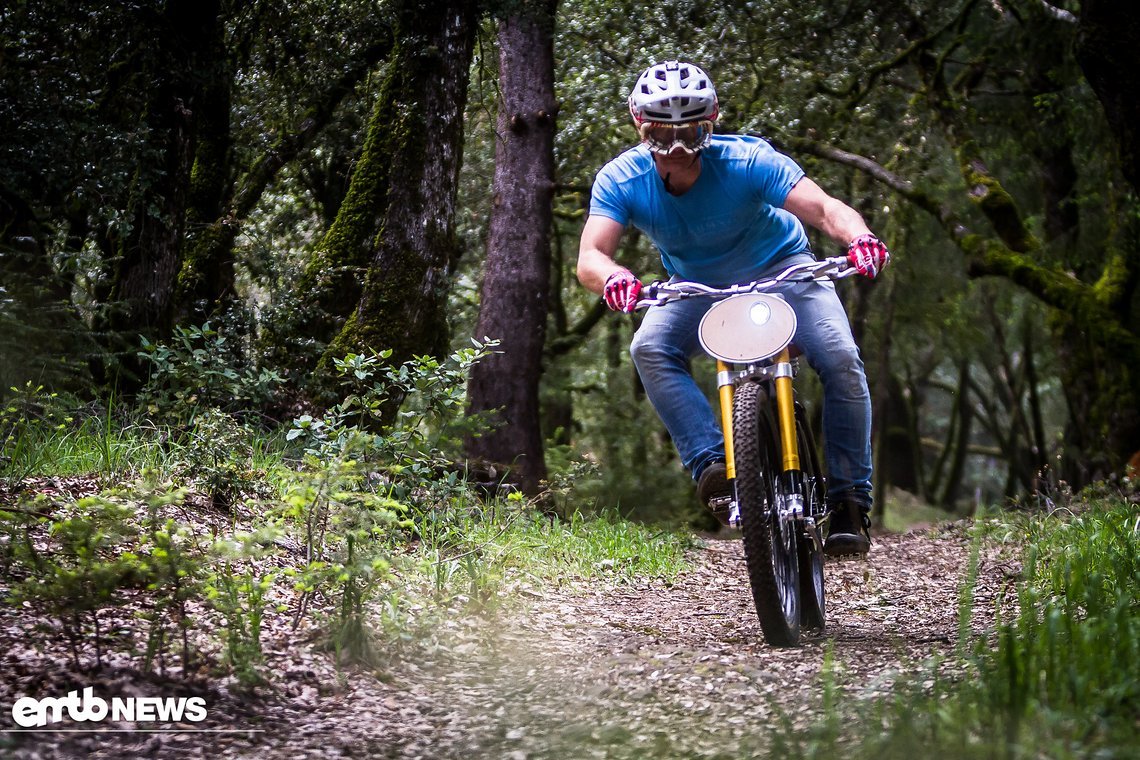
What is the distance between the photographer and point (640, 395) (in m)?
18.0

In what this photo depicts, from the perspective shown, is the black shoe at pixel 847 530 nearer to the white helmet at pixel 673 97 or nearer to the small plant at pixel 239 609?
the white helmet at pixel 673 97

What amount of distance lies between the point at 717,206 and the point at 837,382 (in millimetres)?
897

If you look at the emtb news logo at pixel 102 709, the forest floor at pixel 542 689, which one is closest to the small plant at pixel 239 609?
the forest floor at pixel 542 689

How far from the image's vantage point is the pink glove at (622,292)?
4.11 m

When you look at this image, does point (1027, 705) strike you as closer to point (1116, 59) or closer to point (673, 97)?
point (673, 97)

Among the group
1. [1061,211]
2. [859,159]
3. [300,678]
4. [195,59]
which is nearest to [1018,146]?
[1061,211]

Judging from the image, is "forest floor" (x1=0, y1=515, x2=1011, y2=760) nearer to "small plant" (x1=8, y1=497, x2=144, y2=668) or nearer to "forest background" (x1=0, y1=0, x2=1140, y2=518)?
"small plant" (x1=8, y1=497, x2=144, y2=668)

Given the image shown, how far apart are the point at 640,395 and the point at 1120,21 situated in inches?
427

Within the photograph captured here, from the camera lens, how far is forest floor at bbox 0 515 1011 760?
2.97 m

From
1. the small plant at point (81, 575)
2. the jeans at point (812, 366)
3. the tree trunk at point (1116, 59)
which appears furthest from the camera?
the tree trunk at point (1116, 59)

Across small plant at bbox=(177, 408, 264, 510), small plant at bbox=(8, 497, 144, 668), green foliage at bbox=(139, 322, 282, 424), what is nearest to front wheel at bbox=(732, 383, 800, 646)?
small plant at bbox=(8, 497, 144, 668)

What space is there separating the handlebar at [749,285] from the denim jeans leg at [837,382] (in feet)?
0.59

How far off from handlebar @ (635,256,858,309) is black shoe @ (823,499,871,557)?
1.06 metres

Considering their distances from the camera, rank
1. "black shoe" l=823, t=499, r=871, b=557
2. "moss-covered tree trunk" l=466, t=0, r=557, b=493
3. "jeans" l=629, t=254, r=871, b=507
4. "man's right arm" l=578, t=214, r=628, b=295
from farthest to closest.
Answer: "moss-covered tree trunk" l=466, t=0, r=557, b=493 → "black shoe" l=823, t=499, r=871, b=557 → "jeans" l=629, t=254, r=871, b=507 → "man's right arm" l=578, t=214, r=628, b=295
